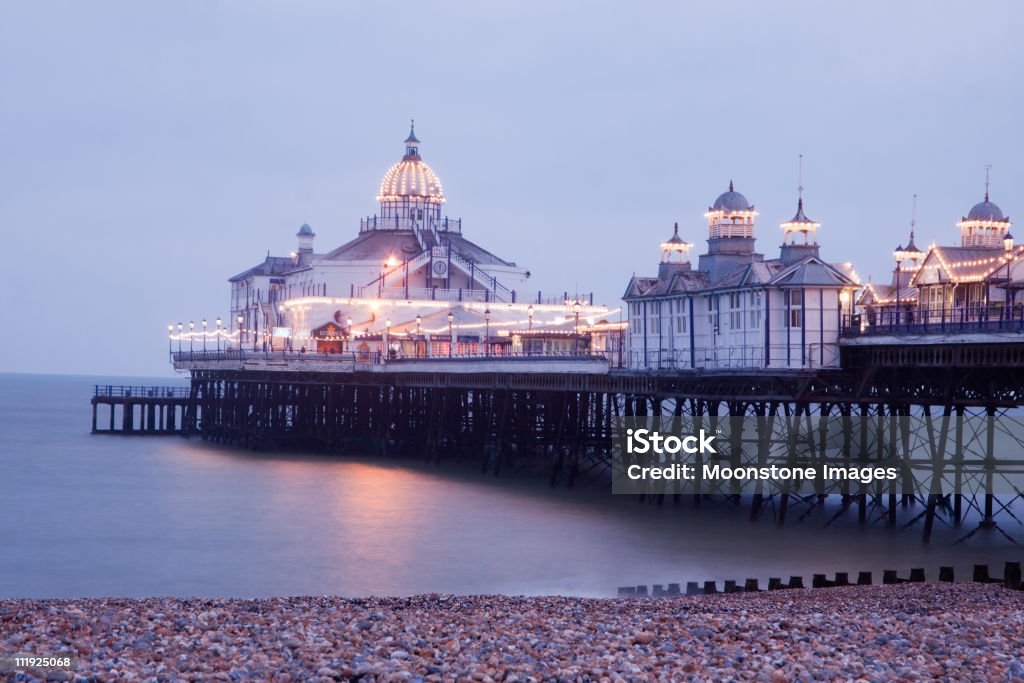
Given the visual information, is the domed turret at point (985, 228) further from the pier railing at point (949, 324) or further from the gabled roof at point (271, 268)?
the gabled roof at point (271, 268)

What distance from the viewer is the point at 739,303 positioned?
40438 millimetres

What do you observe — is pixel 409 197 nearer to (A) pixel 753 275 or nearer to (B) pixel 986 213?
(B) pixel 986 213

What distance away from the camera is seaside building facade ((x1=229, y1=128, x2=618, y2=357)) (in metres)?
77.8

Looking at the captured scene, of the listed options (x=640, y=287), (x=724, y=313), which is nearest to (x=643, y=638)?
(x=724, y=313)

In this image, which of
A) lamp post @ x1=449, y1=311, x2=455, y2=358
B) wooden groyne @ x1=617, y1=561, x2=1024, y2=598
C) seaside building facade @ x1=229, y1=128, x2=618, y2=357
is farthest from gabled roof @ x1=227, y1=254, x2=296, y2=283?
wooden groyne @ x1=617, y1=561, x2=1024, y2=598

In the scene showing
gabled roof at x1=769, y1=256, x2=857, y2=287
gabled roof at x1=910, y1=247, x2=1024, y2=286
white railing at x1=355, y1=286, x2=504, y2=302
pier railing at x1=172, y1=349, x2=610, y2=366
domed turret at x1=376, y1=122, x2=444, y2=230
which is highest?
domed turret at x1=376, y1=122, x2=444, y2=230

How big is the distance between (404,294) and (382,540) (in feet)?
162

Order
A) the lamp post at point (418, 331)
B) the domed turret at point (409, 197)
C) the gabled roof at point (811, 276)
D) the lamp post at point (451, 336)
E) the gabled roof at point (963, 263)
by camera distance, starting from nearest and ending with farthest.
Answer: the gabled roof at point (811, 276) → the gabled roof at point (963, 263) → the lamp post at point (451, 336) → the lamp post at point (418, 331) → the domed turret at point (409, 197)

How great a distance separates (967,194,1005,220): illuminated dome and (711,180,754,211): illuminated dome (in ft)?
27.6

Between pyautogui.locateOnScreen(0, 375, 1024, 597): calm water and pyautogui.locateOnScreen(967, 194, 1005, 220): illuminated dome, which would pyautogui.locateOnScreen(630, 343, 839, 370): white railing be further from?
pyautogui.locateOnScreen(967, 194, 1005, 220): illuminated dome

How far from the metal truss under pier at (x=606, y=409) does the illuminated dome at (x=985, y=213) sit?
6.71 meters

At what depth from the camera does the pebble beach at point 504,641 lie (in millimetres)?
14781

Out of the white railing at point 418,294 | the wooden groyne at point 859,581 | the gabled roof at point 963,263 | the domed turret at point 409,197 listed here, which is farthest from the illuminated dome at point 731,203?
the domed turret at point 409,197

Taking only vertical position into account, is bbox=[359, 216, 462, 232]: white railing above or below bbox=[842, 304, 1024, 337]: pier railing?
above
